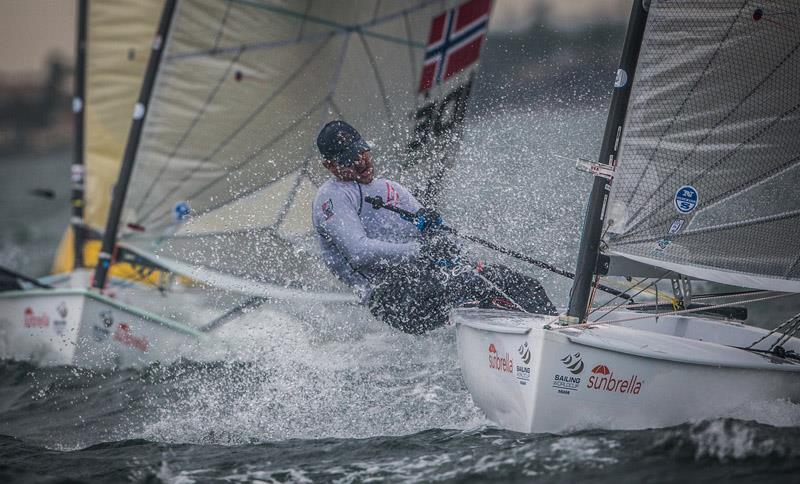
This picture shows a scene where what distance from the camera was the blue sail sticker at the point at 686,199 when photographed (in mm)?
4137

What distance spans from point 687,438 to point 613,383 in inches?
13.3

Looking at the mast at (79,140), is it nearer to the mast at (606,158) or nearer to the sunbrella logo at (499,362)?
the sunbrella logo at (499,362)

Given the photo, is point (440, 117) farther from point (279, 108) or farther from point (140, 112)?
point (140, 112)

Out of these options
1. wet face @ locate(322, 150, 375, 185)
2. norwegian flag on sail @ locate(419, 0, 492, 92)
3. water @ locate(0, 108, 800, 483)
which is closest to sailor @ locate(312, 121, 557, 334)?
wet face @ locate(322, 150, 375, 185)

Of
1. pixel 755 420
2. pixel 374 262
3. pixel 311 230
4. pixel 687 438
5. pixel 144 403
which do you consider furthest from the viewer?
pixel 311 230

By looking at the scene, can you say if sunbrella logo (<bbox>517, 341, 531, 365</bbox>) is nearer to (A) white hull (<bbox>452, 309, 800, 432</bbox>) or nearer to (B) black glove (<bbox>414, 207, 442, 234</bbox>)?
(A) white hull (<bbox>452, 309, 800, 432</bbox>)

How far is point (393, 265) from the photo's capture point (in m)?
4.68

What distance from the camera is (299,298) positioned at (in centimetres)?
645

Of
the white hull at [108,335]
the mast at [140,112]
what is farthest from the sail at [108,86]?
the white hull at [108,335]

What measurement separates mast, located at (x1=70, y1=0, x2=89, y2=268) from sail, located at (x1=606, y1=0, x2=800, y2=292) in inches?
227

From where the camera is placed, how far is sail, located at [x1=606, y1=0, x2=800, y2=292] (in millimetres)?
4020

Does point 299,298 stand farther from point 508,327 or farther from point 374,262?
point 508,327

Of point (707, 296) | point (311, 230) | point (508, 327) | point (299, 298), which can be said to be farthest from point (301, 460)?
point (311, 230)

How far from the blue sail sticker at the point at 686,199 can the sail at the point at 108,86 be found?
582cm
